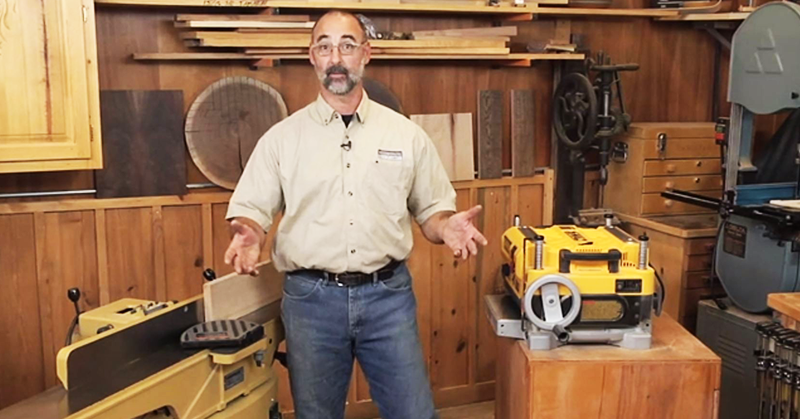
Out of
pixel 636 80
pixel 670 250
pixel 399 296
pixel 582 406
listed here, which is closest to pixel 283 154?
pixel 399 296

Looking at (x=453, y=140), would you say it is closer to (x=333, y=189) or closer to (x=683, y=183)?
(x=683, y=183)

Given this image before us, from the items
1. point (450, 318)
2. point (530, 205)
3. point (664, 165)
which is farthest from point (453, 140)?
point (664, 165)

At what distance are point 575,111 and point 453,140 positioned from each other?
52 cm

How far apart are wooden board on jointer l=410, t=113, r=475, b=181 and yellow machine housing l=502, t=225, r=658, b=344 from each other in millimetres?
1138

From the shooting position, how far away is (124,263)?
10.4ft

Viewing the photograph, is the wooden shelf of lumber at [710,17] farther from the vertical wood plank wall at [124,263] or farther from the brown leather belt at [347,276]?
the brown leather belt at [347,276]

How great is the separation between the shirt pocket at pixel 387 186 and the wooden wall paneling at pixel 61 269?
1.25 m

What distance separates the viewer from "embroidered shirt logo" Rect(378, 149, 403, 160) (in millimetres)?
2455

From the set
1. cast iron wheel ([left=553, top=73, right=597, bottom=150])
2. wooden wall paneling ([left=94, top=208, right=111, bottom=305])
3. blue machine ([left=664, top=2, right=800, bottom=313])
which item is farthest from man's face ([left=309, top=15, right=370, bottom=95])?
blue machine ([left=664, top=2, right=800, bottom=313])

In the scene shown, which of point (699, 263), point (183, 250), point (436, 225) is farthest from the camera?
point (699, 263)

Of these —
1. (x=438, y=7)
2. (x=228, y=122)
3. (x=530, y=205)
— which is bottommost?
(x=530, y=205)

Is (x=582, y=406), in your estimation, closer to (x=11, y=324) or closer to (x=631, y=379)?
(x=631, y=379)

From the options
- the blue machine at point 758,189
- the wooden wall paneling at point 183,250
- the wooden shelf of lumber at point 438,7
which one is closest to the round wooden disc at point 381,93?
the wooden shelf of lumber at point 438,7

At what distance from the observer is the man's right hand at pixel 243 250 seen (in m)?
2.23
